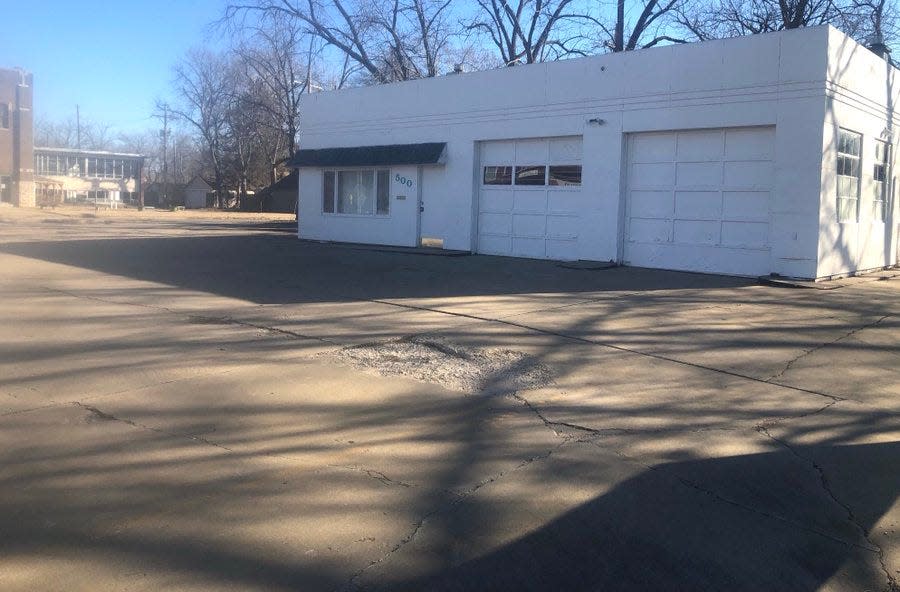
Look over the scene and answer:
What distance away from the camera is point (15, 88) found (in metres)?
61.4

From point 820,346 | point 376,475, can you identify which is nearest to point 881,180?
point 820,346

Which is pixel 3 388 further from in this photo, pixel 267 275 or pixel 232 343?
pixel 267 275

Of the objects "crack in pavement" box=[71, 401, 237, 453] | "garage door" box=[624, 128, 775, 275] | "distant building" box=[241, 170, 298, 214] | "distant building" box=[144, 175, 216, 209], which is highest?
"distant building" box=[144, 175, 216, 209]

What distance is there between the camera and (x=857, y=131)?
658 inches

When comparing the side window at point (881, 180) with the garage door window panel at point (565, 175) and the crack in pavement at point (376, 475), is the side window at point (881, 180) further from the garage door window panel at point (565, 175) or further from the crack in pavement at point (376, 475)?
the crack in pavement at point (376, 475)

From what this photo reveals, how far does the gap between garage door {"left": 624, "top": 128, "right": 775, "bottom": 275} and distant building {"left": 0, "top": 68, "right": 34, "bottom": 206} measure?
193ft

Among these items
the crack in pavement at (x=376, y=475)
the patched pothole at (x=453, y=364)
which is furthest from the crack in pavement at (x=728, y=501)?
the patched pothole at (x=453, y=364)

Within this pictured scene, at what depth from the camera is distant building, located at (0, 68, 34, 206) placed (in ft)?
201

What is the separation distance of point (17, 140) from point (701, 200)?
61.1 meters

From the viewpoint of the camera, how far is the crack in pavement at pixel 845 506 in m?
4.00

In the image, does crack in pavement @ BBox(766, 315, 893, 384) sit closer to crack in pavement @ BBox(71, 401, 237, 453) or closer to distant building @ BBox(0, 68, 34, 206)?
crack in pavement @ BBox(71, 401, 237, 453)

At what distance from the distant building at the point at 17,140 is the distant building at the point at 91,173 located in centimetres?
1465

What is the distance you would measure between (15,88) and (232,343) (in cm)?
6357

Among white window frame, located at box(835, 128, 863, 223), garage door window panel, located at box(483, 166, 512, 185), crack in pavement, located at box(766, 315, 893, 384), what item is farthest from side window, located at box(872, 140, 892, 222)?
garage door window panel, located at box(483, 166, 512, 185)
